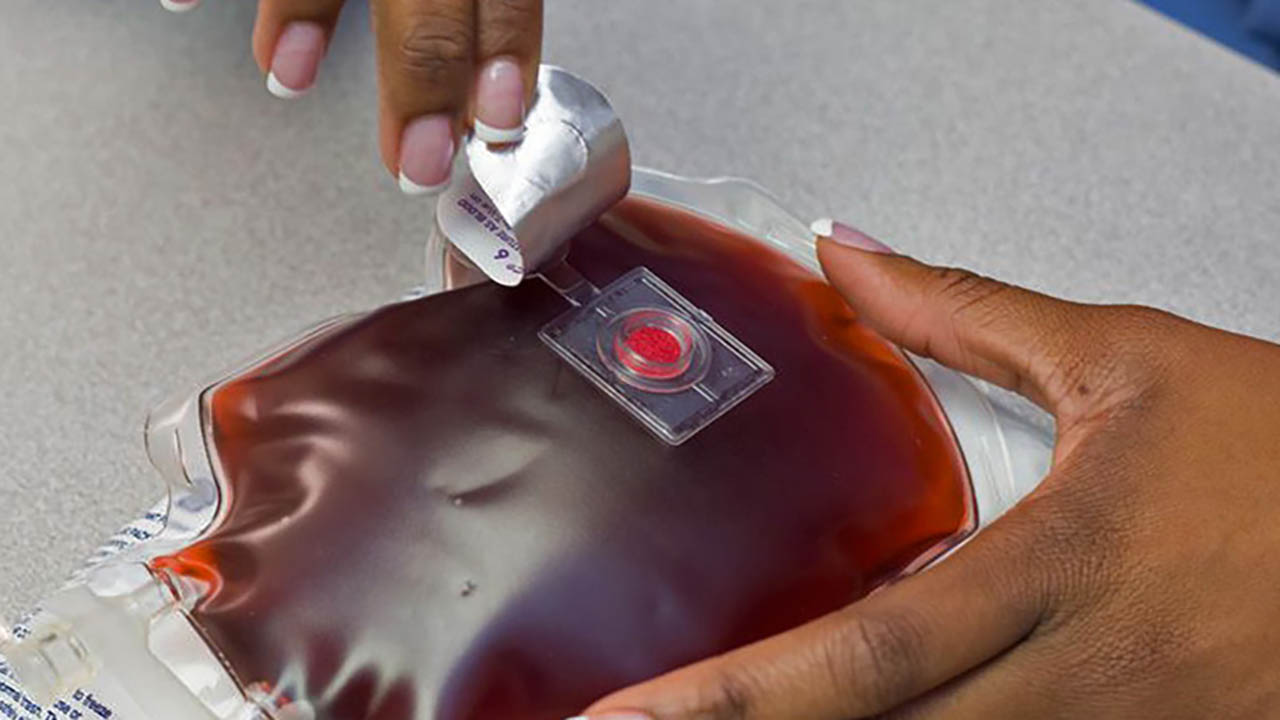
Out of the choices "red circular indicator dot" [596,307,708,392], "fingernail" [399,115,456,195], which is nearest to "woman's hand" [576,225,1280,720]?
"red circular indicator dot" [596,307,708,392]

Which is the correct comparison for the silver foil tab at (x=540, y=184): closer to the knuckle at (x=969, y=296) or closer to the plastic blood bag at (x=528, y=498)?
the plastic blood bag at (x=528, y=498)

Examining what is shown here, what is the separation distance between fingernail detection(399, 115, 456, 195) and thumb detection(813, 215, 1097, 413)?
6.2 inches

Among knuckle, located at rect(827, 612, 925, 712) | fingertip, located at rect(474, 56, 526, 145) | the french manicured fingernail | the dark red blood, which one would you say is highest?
fingertip, located at rect(474, 56, 526, 145)

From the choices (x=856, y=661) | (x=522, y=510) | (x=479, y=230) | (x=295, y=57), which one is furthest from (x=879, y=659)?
(x=295, y=57)

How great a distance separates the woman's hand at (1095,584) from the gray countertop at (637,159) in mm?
228

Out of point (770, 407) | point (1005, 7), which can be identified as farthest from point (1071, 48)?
point (770, 407)

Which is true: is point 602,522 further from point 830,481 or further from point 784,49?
point 784,49

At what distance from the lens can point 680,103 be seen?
85 cm

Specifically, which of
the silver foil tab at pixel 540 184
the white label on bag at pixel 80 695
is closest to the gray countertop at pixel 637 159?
A: the white label on bag at pixel 80 695

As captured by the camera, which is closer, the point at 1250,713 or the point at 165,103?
the point at 1250,713

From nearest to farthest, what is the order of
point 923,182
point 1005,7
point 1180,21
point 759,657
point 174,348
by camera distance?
point 759,657
point 174,348
point 923,182
point 1005,7
point 1180,21

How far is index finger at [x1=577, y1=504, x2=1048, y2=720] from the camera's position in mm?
452

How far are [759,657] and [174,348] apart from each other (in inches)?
14.6

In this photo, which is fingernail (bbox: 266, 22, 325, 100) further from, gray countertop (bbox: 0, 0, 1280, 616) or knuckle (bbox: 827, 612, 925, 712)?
knuckle (bbox: 827, 612, 925, 712)
